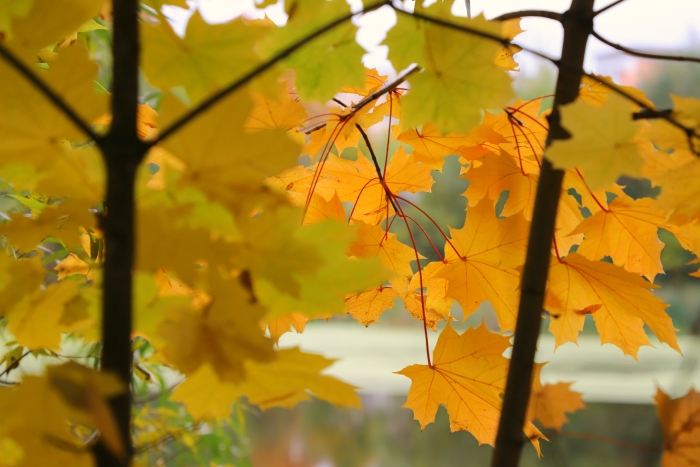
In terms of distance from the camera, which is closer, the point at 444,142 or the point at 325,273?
the point at 325,273

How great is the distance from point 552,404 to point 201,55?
0.22 m

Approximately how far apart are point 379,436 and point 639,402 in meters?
1.50

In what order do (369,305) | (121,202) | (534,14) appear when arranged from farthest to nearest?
(369,305) → (534,14) → (121,202)

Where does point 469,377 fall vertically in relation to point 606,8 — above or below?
below

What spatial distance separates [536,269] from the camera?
0.17 m

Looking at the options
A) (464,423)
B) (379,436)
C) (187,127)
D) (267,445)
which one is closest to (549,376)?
(379,436)

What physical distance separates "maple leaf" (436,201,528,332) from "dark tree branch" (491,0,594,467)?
0.10 metres

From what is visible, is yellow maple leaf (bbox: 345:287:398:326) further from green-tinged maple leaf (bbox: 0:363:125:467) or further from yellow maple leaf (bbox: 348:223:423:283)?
green-tinged maple leaf (bbox: 0:363:125:467)

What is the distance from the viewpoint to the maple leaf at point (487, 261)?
11.2 inches

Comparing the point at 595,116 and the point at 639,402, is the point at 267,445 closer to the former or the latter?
the point at 639,402

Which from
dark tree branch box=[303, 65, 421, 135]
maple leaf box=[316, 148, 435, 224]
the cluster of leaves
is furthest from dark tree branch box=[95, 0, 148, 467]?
maple leaf box=[316, 148, 435, 224]

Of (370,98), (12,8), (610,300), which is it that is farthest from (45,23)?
(610,300)

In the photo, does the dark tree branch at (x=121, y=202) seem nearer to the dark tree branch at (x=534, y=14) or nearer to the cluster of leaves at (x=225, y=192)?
the cluster of leaves at (x=225, y=192)

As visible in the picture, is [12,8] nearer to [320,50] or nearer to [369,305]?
[320,50]
